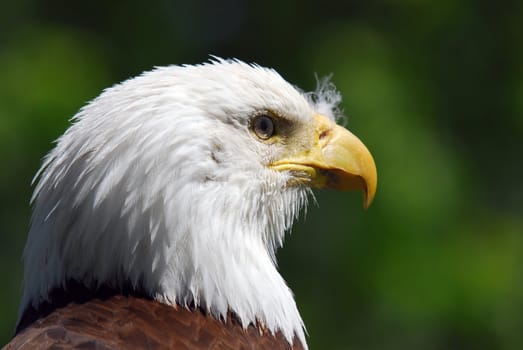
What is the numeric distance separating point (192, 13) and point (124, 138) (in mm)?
8637

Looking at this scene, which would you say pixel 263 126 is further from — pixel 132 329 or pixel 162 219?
pixel 132 329

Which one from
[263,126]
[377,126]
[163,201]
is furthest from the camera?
[377,126]

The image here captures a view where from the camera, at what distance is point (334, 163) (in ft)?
16.3

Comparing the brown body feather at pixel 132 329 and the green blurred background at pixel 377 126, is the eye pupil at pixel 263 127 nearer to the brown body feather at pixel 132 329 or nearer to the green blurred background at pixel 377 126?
the brown body feather at pixel 132 329

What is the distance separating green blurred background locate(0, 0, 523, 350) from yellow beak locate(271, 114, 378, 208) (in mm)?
3691

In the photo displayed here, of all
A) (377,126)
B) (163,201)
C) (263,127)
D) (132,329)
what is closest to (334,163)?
(263,127)

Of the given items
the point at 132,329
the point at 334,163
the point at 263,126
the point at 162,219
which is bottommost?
the point at 132,329

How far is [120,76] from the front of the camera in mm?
11367

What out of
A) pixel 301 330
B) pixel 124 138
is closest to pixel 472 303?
pixel 301 330

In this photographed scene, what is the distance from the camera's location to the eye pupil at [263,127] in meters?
4.72

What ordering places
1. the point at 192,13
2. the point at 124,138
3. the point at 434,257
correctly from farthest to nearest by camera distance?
the point at 192,13, the point at 434,257, the point at 124,138

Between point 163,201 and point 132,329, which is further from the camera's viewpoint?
point 163,201

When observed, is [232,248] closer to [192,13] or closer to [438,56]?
[438,56]

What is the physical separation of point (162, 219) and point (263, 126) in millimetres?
691
